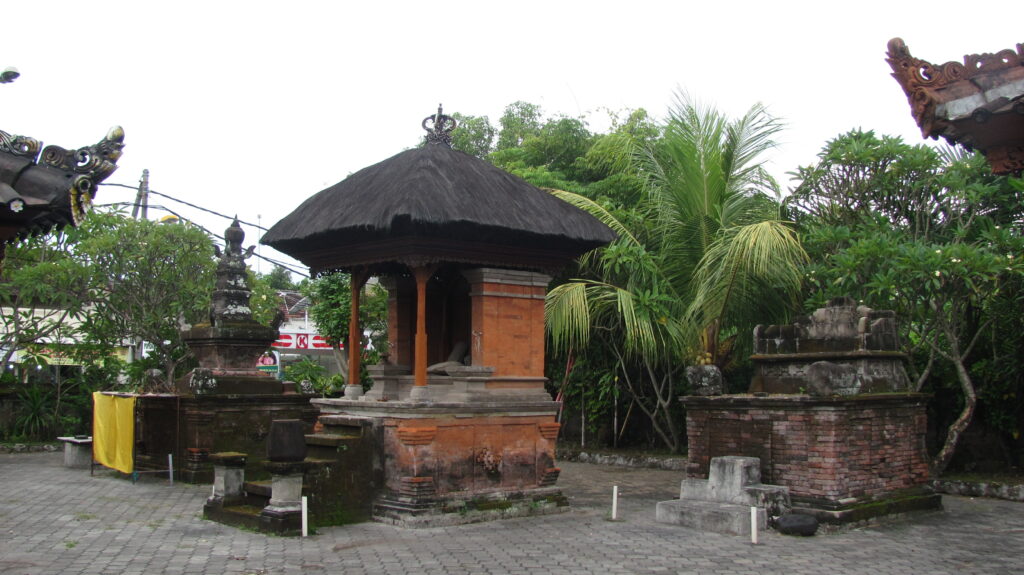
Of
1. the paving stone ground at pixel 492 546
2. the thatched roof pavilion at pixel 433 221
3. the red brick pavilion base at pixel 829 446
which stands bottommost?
the paving stone ground at pixel 492 546

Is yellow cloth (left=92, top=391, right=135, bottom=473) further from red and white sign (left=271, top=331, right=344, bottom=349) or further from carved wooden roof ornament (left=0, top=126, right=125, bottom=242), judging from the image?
red and white sign (left=271, top=331, right=344, bottom=349)

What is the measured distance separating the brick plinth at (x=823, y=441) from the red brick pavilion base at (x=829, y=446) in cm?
1

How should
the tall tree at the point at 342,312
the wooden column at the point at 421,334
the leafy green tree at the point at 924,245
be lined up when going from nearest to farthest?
1. the wooden column at the point at 421,334
2. the leafy green tree at the point at 924,245
3. the tall tree at the point at 342,312

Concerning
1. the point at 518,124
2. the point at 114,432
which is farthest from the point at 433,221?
the point at 518,124

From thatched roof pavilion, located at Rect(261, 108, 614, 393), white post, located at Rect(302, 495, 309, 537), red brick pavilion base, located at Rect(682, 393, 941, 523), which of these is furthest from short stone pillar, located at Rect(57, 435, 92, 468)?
red brick pavilion base, located at Rect(682, 393, 941, 523)

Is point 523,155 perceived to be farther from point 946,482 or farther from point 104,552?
point 104,552

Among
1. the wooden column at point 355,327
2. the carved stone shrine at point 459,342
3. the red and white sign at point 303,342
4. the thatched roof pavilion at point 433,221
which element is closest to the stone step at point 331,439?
the carved stone shrine at point 459,342

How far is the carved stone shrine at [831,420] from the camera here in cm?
1022

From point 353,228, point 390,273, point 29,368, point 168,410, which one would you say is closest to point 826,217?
point 390,273

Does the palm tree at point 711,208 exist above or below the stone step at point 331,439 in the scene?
above

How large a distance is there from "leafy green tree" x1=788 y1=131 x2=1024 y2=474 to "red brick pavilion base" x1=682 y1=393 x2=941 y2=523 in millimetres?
1803

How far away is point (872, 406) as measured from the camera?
10656 millimetres

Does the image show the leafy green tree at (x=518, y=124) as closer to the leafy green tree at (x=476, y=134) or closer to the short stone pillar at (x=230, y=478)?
the leafy green tree at (x=476, y=134)

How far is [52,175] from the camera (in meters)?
5.69
